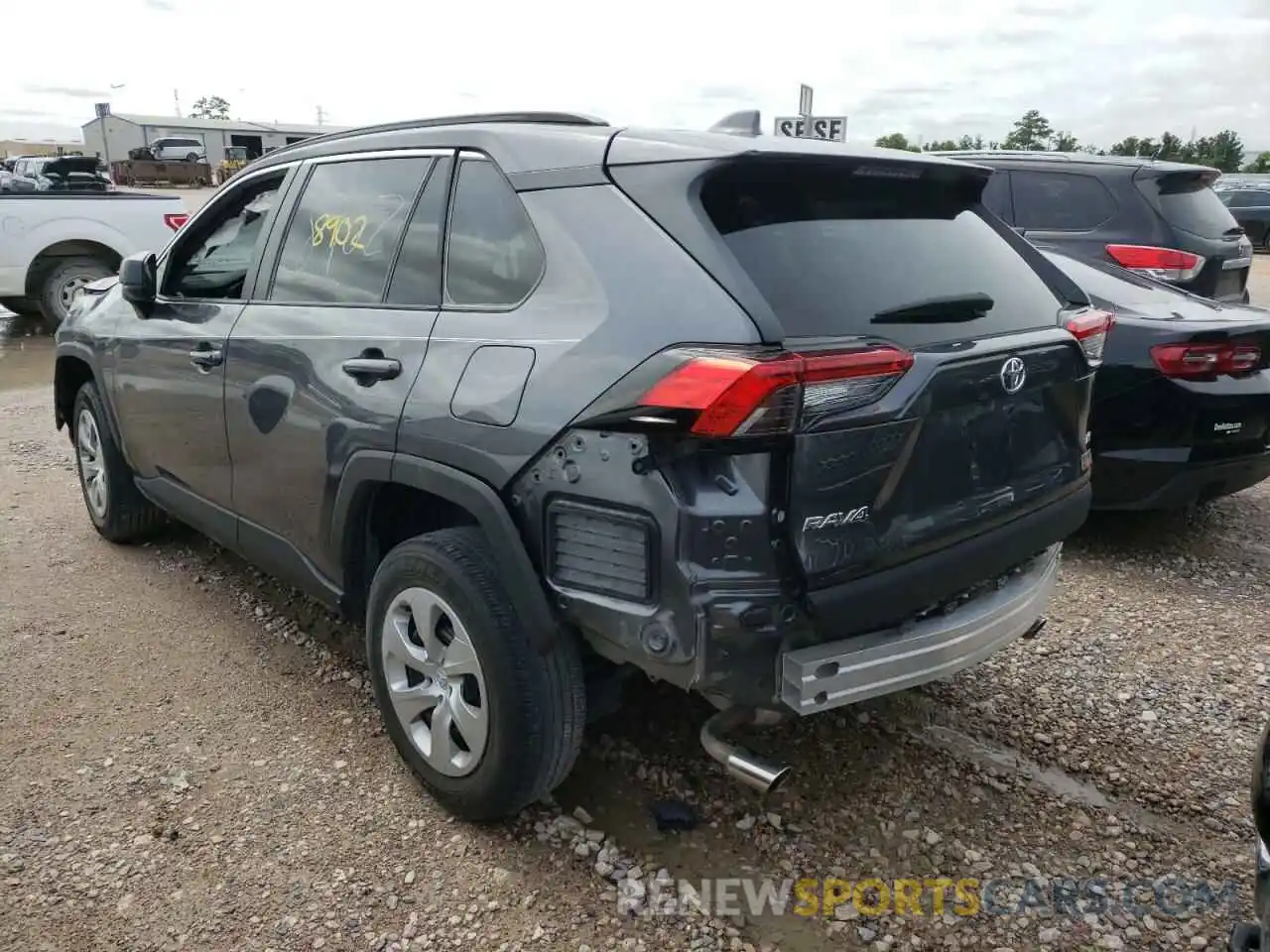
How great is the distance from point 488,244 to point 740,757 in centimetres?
145

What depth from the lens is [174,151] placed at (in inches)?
1783

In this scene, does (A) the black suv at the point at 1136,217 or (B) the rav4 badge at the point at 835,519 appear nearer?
(B) the rav4 badge at the point at 835,519

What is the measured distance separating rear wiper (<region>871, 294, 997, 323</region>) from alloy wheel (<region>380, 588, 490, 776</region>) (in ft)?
4.32

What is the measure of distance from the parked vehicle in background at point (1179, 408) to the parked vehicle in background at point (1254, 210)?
841 inches

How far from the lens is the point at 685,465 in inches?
82.6

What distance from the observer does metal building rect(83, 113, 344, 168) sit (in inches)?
1998

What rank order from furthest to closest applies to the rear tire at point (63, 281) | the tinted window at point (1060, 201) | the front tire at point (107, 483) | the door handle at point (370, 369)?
the rear tire at point (63, 281) → the tinted window at point (1060, 201) → the front tire at point (107, 483) → the door handle at point (370, 369)

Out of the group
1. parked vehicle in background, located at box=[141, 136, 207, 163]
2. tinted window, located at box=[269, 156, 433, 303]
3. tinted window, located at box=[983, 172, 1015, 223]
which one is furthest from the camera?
parked vehicle in background, located at box=[141, 136, 207, 163]

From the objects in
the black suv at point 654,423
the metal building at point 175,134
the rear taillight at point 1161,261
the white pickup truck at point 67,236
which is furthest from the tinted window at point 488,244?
the metal building at point 175,134

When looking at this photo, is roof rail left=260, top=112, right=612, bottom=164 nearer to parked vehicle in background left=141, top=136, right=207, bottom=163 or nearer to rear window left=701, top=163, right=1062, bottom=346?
rear window left=701, top=163, right=1062, bottom=346

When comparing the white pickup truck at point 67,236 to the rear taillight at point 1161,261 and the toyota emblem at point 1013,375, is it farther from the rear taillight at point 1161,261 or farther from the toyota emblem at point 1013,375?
the toyota emblem at point 1013,375

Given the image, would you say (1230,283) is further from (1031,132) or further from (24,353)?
(1031,132)

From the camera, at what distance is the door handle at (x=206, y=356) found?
354 centimetres

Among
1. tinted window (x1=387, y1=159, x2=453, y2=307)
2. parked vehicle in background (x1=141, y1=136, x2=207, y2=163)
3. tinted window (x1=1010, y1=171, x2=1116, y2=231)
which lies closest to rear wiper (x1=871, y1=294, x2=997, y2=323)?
tinted window (x1=387, y1=159, x2=453, y2=307)
